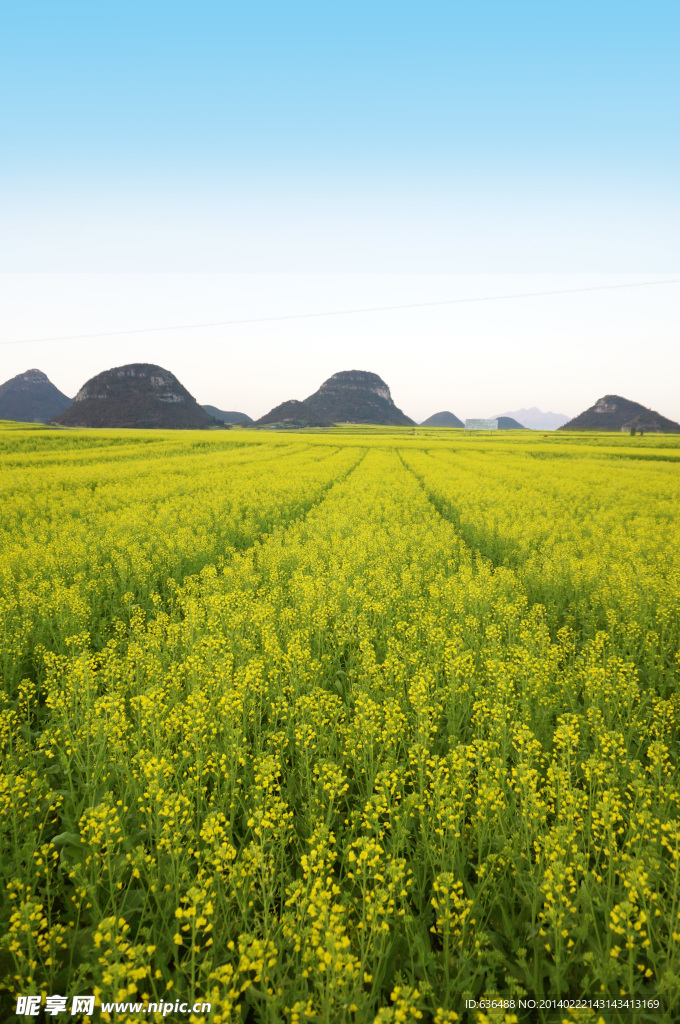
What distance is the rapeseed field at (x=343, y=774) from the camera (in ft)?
7.67

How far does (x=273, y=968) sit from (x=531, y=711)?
3.32 metres

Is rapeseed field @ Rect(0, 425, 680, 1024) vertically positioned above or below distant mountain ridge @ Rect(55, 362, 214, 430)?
below

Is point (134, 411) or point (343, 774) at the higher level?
point (134, 411)

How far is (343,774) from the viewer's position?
154 inches

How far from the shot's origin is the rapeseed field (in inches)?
92.0

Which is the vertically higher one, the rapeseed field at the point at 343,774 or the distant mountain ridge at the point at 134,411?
the distant mountain ridge at the point at 134,411

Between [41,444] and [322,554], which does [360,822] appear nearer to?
[322,554]

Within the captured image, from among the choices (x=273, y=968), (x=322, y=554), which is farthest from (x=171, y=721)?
(x=322, y=554)

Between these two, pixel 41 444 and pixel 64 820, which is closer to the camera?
pixel 64 820

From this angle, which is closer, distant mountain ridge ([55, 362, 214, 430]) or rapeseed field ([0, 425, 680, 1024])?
rapeseed field ([0, 425, 680, 1024])

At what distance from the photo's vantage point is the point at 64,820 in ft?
10.8

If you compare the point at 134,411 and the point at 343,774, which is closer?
the point at 343,774

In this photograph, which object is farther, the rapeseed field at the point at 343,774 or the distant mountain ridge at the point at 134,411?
the distant mountain ridge at the point at 134,411

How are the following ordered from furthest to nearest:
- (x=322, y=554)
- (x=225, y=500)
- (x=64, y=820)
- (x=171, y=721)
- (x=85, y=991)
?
(x=225, y=500) < (x=322, y=554) < (x=171, y=721) < (x=64, y=820) < (x=85, y=991)
